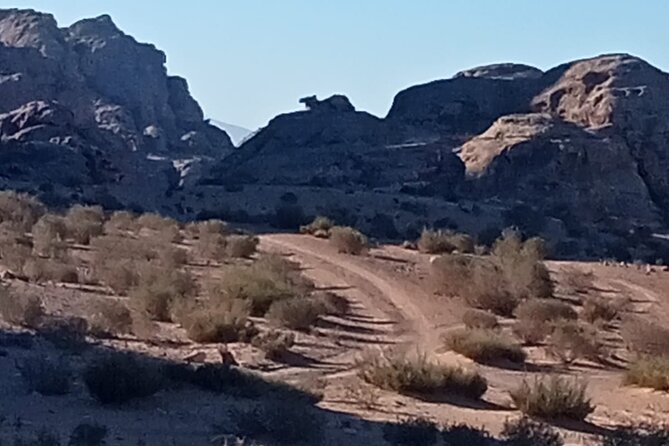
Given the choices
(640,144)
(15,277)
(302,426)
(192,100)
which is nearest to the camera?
(302,426)

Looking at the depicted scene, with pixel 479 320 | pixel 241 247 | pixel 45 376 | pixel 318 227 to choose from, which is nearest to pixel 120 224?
pixel 318 227

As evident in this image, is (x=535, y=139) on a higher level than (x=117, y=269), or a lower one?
higher

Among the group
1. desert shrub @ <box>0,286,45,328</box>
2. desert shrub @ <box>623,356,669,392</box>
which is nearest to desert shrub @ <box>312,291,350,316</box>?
desert shrub @ <box>0,286,45,328</box>

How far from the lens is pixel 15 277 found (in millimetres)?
33344

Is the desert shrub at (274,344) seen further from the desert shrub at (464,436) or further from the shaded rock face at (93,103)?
the shaded rock face at (93,103)

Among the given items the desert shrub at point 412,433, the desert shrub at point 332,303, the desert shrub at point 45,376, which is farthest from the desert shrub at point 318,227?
the desert shrub at point 412,433

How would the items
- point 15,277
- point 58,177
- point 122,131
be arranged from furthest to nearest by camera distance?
1. point 122,131
2. point 58,177
3. point 15,277

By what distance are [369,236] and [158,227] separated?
36.2 feet

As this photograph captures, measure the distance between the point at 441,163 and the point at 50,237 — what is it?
1711 inches

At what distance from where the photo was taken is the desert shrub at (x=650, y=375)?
24.2 meters

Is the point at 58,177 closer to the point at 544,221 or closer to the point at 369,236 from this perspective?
the point at 369,236

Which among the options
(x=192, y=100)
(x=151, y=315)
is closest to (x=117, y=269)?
(x=151, y=315)

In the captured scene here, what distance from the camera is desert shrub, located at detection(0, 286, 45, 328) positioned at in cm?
2486

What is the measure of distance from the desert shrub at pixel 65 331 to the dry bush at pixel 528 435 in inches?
314
